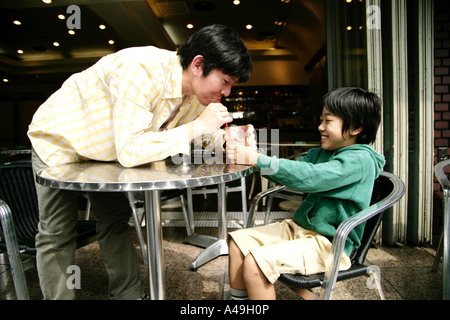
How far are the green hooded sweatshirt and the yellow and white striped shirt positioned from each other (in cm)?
36

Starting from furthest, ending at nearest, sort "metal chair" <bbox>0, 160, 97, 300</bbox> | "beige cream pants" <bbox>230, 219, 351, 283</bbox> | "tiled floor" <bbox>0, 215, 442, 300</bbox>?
"tiled floor" <bbox>0, 215, 442, 300</bbox> → "metal chair" <bbox>0, 160, 97, 300</bbox> → "beige cream pants" <bbox>230, 219, 351, 283</bbox>

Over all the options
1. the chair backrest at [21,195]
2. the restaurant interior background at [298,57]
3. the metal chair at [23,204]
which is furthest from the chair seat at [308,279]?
the chair backrest at [21,195]

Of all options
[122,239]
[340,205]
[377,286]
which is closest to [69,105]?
[122,239]

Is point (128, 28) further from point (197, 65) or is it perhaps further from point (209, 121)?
point (209, 121)

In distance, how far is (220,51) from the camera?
1108 mm

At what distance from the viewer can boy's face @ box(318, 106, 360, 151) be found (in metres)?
1.13

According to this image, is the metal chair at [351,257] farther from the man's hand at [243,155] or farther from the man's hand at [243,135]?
the man's hand at [243,135]

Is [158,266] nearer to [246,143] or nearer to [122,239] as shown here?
[122,239]

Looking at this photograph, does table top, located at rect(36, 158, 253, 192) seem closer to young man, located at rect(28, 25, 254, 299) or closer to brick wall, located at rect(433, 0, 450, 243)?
young man, located at rect(28, 25, 254, 299)

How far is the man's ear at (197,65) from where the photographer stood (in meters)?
1.15

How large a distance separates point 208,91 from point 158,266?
73cm

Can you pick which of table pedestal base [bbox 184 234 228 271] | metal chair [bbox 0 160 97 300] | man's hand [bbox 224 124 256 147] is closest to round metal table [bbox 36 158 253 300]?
man's hand [bbox 224 124 256 147]

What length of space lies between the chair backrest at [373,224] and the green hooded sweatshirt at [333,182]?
0.11ft

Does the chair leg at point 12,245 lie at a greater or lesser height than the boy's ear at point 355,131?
lesser
